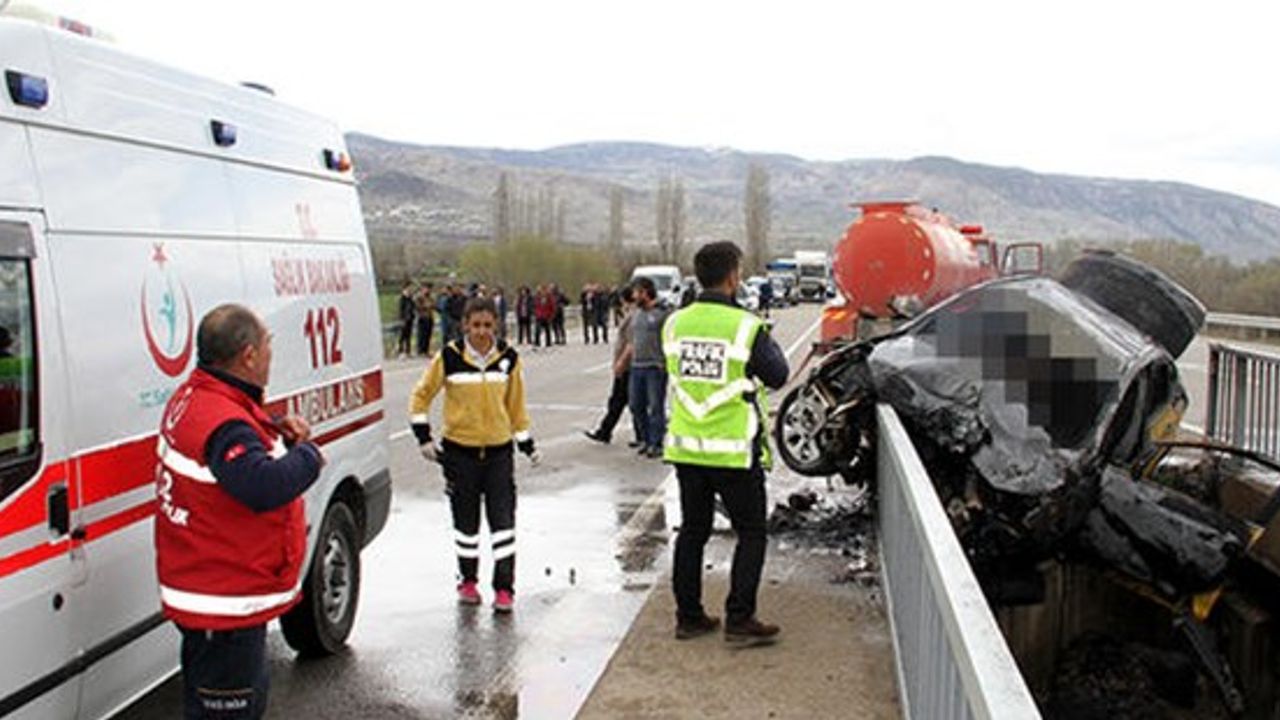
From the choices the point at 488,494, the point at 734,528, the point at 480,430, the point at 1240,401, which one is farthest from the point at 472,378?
the point at 1240,401

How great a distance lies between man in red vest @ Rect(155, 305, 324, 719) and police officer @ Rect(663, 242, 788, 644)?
2516 millimetres

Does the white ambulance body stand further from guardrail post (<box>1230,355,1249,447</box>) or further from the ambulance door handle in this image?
guardrail post (<box>1230,355,1249,447</box>)

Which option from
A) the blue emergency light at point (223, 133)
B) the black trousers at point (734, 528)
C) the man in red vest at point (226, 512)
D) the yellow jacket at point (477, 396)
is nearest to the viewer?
the man in red vest at point (226, 512)

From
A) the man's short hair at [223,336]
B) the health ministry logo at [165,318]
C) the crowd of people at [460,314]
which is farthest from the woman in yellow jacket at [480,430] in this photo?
the crowd of people at [460,314]

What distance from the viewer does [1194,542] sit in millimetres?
5949

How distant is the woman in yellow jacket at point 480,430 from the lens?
6.80 meters

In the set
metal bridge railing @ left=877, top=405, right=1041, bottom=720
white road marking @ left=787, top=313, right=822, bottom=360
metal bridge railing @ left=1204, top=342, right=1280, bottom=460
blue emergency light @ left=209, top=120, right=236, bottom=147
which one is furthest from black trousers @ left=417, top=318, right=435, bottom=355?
blue emergency light @ left=209, top=120, right=236, bottom=147

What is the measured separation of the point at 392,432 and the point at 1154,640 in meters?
9.53

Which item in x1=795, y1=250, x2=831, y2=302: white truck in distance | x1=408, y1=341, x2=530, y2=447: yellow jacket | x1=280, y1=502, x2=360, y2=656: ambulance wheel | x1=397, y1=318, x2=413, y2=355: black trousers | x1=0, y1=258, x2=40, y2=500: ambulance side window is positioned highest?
x1=0, y1=258, x2=40, y2=500: ambulance side window

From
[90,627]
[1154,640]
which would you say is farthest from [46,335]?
[1154,640]

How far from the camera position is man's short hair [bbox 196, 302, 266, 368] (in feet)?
12.9

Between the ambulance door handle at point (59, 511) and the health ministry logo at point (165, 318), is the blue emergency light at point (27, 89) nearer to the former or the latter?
the health ministry logo at point (165, 318)

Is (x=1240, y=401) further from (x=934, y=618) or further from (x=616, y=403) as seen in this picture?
(x=934, y=618)

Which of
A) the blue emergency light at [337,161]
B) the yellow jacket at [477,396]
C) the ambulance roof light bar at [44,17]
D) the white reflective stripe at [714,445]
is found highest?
the ambulance roof light bar at [44,17]
